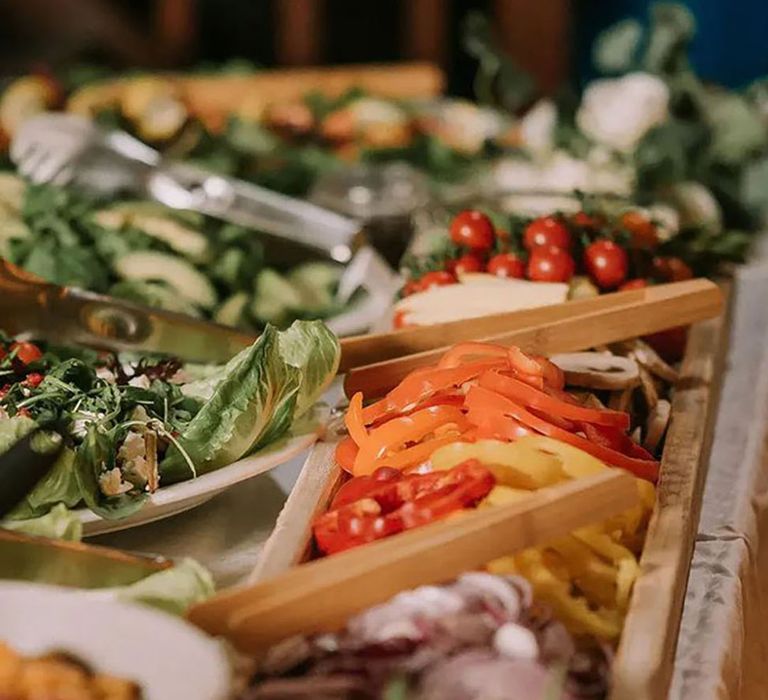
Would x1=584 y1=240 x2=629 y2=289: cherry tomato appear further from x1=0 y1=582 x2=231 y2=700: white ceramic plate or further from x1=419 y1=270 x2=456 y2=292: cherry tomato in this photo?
x1=0 y1=582 x2=231 y2=700: white ceramic plate

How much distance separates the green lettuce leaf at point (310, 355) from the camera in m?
1.63

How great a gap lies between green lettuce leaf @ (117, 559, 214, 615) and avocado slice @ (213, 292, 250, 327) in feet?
3.45

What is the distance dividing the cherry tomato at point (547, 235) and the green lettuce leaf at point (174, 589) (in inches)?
42.4

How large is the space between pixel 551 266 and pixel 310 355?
1.97 feet

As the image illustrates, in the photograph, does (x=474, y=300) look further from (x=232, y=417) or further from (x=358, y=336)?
(x=232, y=417)

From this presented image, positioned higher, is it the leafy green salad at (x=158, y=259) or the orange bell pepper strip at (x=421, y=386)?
the orange bell pepper strip at (x=421, y=386)

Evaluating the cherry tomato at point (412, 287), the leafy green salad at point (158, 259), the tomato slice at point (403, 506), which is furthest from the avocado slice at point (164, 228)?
the tomato slice at point (403, 506)

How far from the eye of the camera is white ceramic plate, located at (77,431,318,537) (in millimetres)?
1470

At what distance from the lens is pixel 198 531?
1.59m

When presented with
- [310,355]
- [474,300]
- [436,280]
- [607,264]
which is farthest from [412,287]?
[310,355]

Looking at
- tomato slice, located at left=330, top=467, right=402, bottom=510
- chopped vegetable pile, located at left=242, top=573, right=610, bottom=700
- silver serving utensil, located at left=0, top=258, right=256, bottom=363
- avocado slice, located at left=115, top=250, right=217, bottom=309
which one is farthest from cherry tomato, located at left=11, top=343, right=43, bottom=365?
chopped vegetable pile, located at left=242, top=573, right=610, bottom=700

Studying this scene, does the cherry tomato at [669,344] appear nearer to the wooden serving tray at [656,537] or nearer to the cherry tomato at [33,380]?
the wooden serving tray at [656,537]

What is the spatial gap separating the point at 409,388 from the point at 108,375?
1.41 ft

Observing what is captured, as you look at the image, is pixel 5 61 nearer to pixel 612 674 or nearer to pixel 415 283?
pixel 415 283
